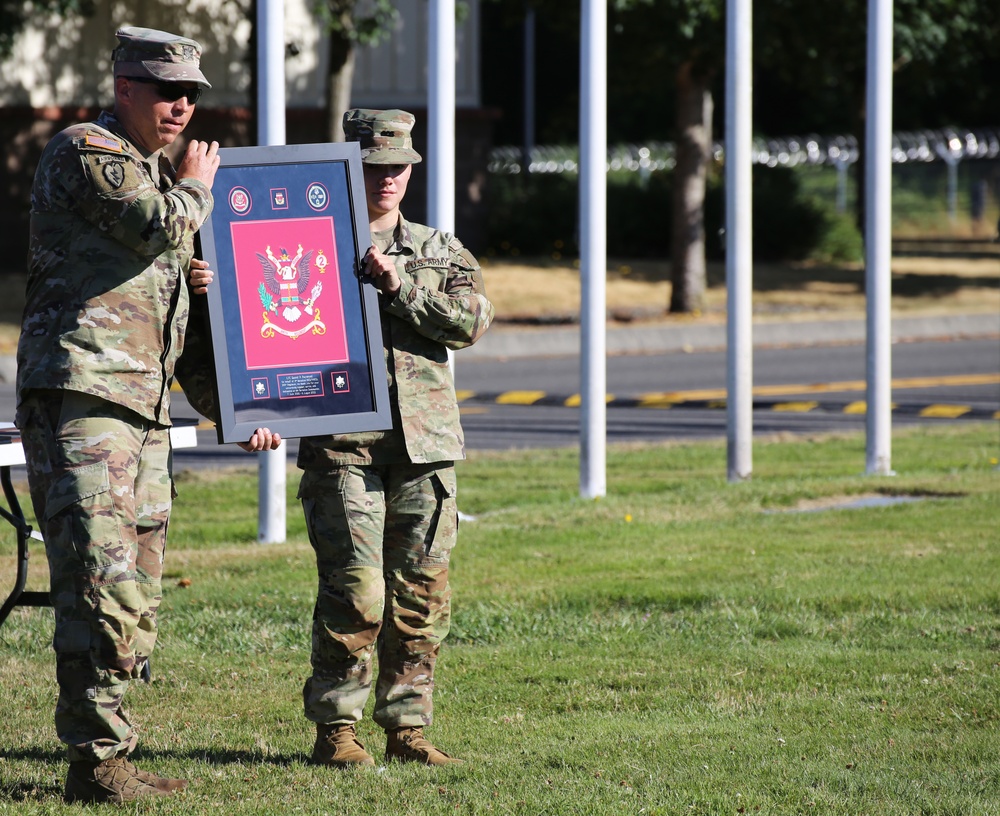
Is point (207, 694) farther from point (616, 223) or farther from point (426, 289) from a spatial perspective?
point (616, 223)

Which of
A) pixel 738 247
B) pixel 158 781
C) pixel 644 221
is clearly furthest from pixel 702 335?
pixel 158 781

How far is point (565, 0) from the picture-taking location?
23766 millimetres

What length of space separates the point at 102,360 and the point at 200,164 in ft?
2.04

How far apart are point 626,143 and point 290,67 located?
26.6 metres

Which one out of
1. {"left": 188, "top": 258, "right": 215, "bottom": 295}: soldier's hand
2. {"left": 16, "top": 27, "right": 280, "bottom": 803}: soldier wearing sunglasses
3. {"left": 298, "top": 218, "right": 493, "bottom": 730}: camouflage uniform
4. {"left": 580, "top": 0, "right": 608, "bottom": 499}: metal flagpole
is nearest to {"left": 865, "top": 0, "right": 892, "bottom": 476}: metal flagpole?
{"left": 580, "top": 0, "right": 608, "bottom": 499}: metal flagpole

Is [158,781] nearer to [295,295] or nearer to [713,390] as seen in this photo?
[295,295]

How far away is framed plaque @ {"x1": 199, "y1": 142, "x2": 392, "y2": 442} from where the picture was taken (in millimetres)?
4719

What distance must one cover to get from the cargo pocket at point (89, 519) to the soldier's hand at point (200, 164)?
2.77 ft

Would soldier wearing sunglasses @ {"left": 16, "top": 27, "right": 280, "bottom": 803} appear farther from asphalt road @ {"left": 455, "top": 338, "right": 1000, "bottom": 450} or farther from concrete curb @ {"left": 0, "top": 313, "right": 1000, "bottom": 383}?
concrete curb @ {"left": 0, "top": 313, "right": 1000, "bottom": 383}

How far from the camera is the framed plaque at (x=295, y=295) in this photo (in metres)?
4.72

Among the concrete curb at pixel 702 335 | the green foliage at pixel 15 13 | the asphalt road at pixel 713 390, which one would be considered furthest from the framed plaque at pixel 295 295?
the green foliage at pixel 15 13

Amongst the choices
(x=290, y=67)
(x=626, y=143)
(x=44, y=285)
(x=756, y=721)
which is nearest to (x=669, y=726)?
(x=756, y=721)

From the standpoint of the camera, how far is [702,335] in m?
21.3

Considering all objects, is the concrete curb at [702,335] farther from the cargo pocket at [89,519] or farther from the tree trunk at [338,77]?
the cargo pocket at [89,519]
